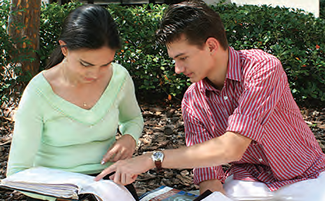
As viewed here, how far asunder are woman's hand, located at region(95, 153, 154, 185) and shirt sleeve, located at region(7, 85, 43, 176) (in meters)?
0.40

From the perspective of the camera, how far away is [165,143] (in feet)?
13.6

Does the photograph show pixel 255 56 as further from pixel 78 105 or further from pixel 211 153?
pixel 78 105

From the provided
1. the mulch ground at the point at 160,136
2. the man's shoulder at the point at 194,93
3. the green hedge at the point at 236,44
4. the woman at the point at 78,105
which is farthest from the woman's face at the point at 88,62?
the green hedge at the point at 236,44

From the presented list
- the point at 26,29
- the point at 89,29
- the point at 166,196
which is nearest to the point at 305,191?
the point at 166,196

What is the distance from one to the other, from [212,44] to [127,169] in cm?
90

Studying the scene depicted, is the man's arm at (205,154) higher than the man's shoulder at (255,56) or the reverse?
the reverse

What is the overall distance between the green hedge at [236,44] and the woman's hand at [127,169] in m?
2.54

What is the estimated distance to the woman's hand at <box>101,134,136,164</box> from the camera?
2268 mm

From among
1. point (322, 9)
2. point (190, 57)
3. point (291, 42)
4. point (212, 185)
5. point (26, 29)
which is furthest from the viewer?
point (322, 9)

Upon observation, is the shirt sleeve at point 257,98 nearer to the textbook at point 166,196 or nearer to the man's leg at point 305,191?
the man's leg at point 305,191

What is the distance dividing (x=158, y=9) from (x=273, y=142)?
3.32m

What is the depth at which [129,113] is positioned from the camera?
254 cm

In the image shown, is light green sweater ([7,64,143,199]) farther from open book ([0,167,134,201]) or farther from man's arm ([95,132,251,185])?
man's arm ([95,132,251,185])

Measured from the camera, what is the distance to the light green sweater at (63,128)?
2.08 m
